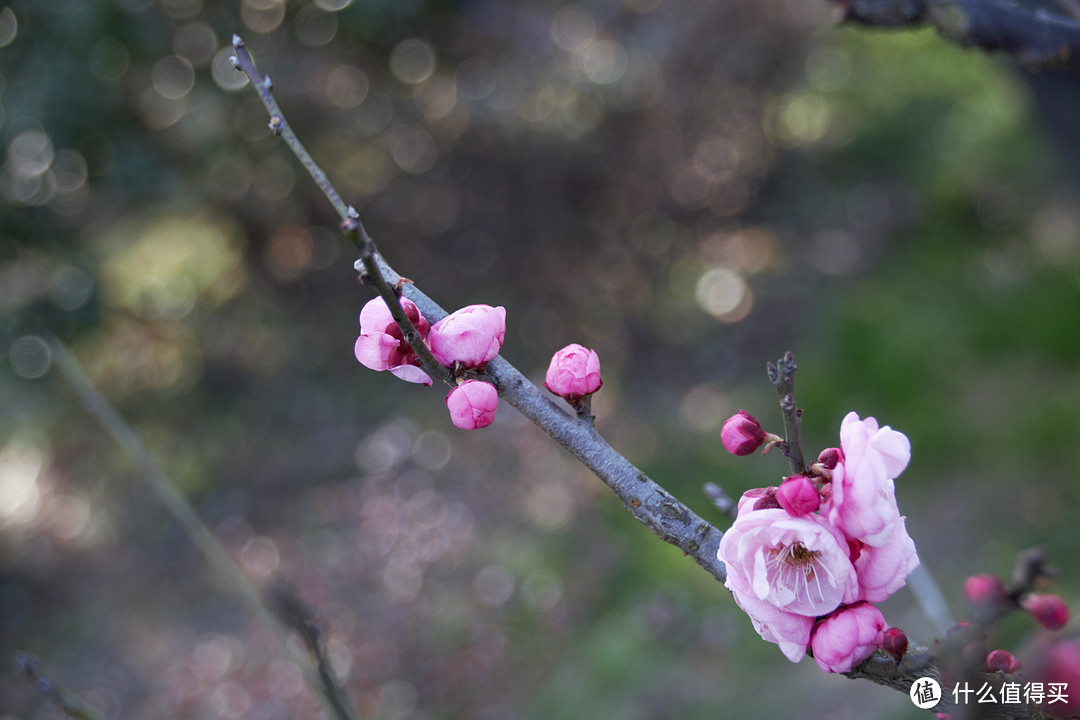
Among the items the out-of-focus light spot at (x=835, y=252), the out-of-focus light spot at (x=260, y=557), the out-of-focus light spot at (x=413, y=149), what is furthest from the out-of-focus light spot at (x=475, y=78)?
the out-of-focus light spot at (x=260, y=557)

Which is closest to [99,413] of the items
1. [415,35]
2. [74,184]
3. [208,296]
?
[74,184]

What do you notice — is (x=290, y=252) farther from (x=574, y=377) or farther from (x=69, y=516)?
(x=574, y=377)

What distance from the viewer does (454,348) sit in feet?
2.76

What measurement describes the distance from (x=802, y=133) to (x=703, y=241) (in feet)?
4.03

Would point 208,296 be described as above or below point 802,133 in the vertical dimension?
below

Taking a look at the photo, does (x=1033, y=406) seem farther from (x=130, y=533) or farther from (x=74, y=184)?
(x=130, y=533)

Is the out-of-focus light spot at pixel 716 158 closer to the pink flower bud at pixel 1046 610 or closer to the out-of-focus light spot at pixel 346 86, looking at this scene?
the out-of-focus light spot at pixel 346 86

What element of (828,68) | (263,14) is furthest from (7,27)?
(828,68)

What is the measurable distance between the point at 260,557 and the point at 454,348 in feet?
12.1

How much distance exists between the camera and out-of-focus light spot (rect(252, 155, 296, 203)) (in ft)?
16.9

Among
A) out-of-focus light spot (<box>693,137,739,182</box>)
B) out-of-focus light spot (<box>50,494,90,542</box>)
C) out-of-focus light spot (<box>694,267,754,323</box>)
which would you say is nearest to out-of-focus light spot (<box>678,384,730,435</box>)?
out-of-focus light spot (<box>694,267,754,323</box>)

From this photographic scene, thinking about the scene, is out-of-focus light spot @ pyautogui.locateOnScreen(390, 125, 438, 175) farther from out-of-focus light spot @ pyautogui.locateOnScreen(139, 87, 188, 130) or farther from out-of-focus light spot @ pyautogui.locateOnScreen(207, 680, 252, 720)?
out-of-focus light spot @ pyautogui.locateOnScreen(207, 680, 252, 720)

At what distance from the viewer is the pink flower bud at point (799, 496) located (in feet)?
2.42

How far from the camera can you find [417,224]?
575 cm
